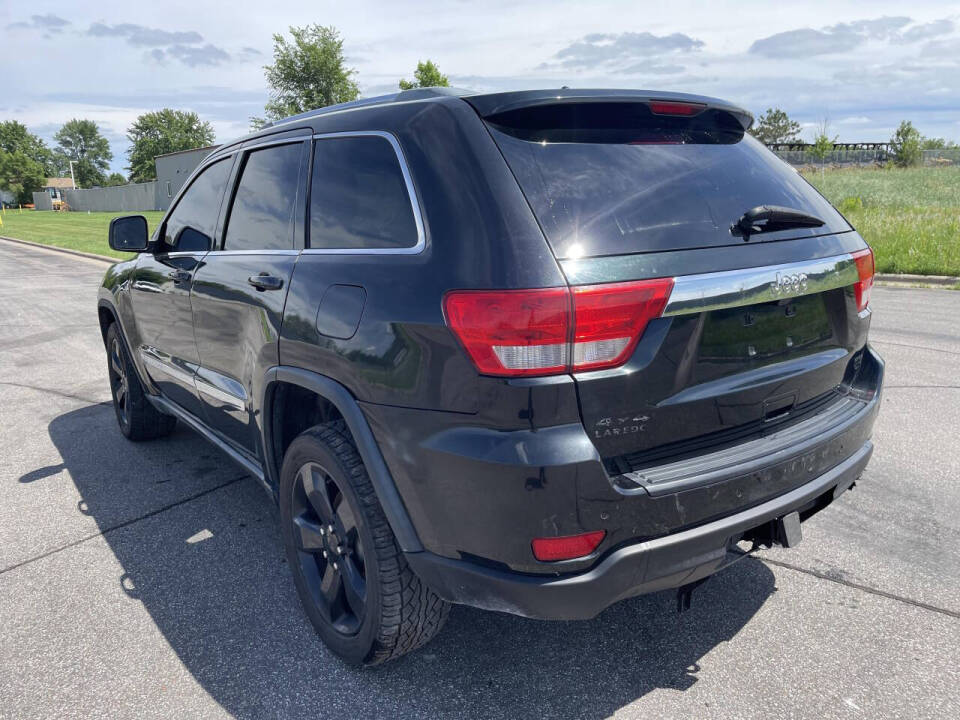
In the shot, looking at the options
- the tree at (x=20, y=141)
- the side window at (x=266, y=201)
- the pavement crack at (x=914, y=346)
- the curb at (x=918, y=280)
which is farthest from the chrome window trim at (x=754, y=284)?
the tree at (x=20, y=141)

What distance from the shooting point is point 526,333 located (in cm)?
189

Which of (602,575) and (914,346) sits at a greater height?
(602,575)

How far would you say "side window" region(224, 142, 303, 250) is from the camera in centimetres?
294

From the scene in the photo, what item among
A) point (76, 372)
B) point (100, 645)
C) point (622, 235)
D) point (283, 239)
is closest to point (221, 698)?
point (100, 645)

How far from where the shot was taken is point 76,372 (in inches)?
284

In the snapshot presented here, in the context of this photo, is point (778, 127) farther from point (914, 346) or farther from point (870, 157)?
point (914, 346)

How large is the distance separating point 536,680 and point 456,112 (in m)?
1.85

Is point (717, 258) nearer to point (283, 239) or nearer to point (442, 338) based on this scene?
point (442, 338)

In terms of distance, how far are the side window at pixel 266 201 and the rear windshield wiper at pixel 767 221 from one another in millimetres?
1646

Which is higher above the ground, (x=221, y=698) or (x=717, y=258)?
(x=717, y=258)

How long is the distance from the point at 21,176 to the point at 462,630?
12828 cm

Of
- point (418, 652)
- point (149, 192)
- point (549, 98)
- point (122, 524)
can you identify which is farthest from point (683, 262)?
point (149, 192)

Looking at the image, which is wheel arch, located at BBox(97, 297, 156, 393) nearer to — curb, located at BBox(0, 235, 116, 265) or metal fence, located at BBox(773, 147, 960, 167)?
curb, located at BBox(0, 235, 116, 265)

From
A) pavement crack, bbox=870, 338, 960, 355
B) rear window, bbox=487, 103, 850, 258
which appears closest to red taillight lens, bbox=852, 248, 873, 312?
rear window, bbox=487, 103, 850, 258
